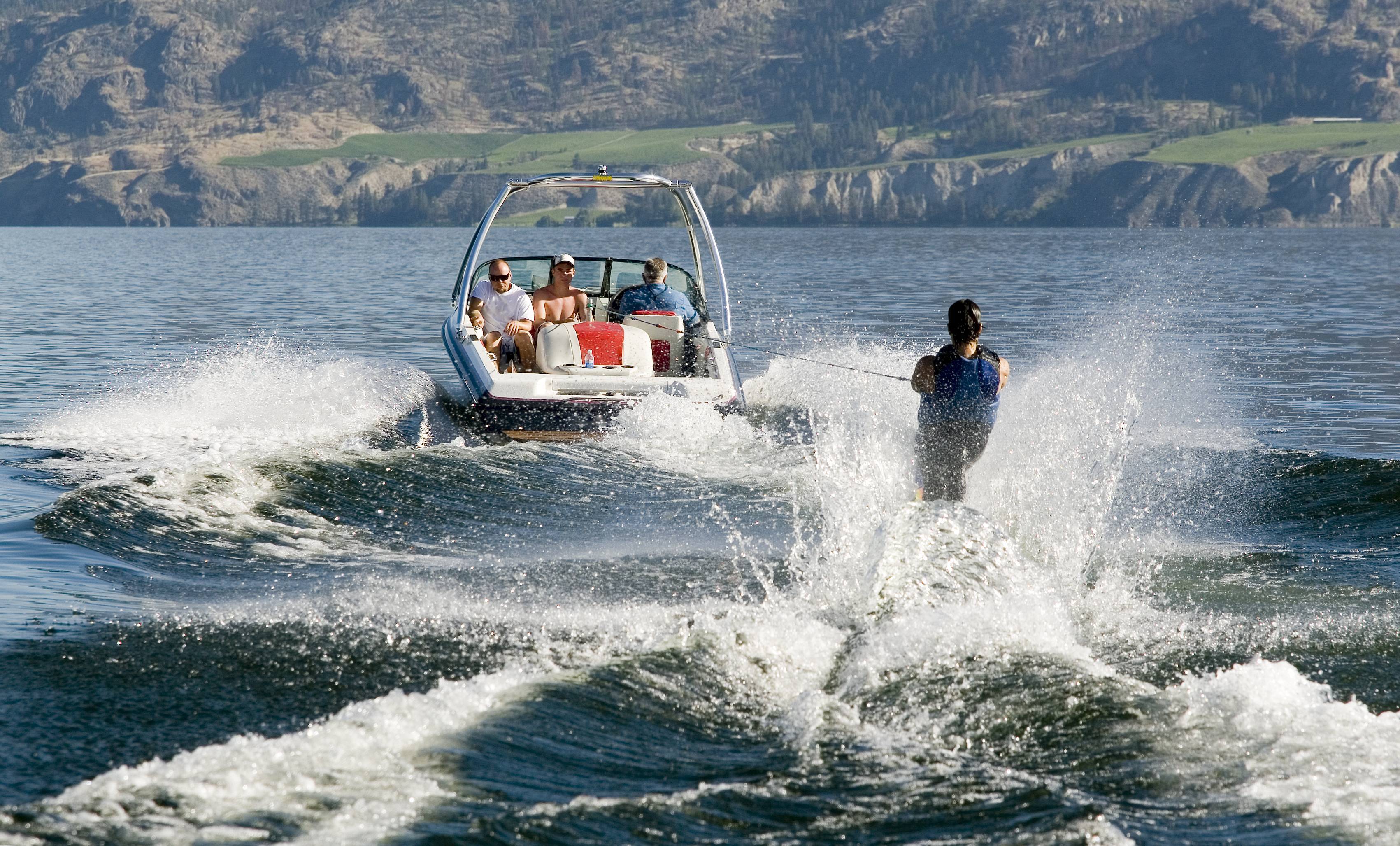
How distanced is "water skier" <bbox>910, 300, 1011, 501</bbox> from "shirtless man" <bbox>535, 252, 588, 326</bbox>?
291 inches

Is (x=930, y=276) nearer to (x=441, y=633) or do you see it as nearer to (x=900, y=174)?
(x=441, y=633)

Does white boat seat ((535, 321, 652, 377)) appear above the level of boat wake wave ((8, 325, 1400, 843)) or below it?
above

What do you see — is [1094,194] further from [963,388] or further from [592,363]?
[963,388]

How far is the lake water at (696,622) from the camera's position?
5.48 meters

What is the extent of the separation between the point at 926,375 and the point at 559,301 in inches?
304

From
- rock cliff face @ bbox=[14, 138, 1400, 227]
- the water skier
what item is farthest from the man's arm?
rock cliff face @ bbox=[14, 138, 1400, 227]

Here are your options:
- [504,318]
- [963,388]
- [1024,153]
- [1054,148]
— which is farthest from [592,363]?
[1054,148]

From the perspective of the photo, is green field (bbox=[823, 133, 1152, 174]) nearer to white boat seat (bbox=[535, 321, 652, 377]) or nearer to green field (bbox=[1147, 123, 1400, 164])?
green field (bbox=[1147, 123, 1400, 164])

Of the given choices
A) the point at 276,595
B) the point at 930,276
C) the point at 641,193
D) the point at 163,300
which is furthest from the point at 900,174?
the point at 276,595

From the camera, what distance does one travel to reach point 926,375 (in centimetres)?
928

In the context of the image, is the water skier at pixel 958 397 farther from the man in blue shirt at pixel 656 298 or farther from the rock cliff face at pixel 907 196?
the rock cliff face at pixel 907 196

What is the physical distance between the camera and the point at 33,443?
1466cm

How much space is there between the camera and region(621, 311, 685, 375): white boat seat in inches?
619

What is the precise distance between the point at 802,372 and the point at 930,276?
117 feet
